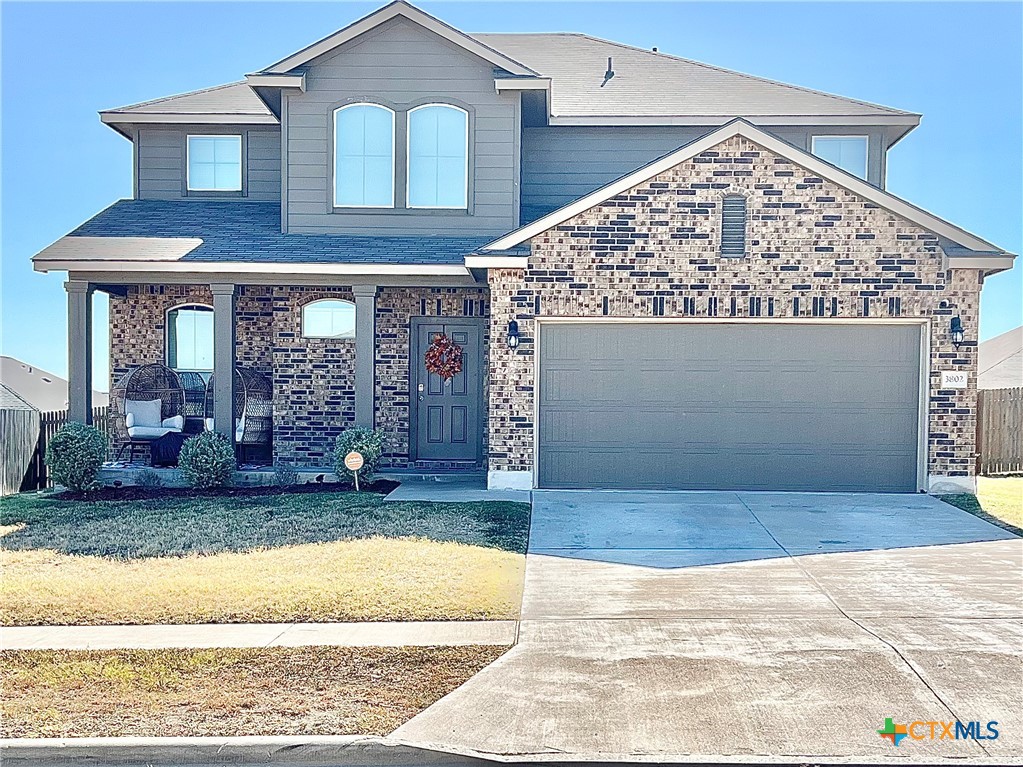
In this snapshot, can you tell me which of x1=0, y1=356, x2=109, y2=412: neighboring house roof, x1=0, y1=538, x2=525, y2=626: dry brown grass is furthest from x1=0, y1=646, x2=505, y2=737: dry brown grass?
x1=0, y1=356, x2=109, y2=412: neighboring house roof

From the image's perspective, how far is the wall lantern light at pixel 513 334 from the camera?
41.6 feet

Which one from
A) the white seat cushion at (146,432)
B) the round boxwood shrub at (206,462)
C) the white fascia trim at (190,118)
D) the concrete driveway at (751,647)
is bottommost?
the concrete driveway at (751,647)

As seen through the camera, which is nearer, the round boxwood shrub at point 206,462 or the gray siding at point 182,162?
the round boxwood shrub at point 206,462

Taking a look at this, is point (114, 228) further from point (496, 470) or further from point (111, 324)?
point (496, 470)

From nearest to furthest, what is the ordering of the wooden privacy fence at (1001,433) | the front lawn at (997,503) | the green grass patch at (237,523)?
the green grass patch at (237,523) → the front lawn at (997,503) → the wooden privacy fence at (1001,433)

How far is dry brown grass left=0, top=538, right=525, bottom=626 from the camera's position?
712 centimetres

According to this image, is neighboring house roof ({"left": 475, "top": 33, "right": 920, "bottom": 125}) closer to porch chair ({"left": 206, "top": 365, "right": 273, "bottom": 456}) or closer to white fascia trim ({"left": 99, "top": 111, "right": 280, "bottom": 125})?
white fascia trim ({"left": 99, "top": 111, "right": 280, "bottom": 125})

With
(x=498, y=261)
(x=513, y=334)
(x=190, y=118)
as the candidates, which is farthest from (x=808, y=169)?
(x=190, y=118)

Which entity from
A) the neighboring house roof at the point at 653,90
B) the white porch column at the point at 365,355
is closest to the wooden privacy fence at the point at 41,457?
the white porch column at the point at 365,355

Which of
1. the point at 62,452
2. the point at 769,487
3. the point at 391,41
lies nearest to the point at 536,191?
the point at 391,41

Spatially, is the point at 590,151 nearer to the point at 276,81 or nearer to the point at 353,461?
the point at 276,81

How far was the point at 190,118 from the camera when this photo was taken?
51.0ft

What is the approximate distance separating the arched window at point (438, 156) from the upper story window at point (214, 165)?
3346mm

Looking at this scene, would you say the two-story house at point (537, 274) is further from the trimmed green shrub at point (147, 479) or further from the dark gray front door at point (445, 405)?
the trimmed green shrub at point (147, 479)
